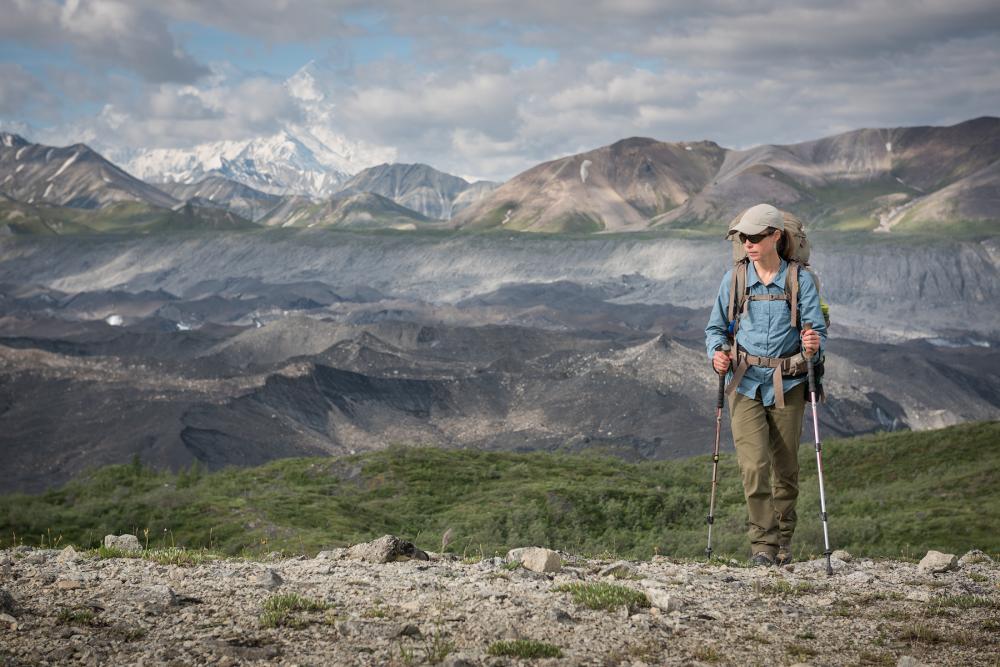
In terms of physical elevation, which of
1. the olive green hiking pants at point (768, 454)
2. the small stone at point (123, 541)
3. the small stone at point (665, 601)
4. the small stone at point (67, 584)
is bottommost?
the small stone at point (123, 541)

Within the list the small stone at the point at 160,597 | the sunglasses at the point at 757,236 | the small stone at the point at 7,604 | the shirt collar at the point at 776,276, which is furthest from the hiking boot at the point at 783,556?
the small stone at the point at 7,604

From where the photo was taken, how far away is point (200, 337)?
10406 cm

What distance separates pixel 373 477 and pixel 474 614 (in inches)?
1069

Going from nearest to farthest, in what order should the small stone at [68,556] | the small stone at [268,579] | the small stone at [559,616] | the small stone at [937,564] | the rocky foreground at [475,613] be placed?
the rocky foreground at [475,613] < the small stone at [559,616] < the small stone at [268,579] < the small stone at [68,556] < the small stone at [937,564]

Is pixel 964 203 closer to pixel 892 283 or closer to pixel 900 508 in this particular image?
pixel 892 283

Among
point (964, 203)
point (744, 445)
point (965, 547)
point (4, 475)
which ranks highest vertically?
point (964, 203)

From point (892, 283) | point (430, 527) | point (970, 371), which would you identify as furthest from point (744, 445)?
point (892, 283)

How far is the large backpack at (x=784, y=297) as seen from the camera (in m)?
9.45

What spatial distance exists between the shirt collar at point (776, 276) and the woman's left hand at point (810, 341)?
1.72ft

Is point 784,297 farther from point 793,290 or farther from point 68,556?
point 68,556

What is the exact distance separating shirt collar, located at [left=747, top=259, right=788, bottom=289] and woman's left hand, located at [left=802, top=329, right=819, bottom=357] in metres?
0.52

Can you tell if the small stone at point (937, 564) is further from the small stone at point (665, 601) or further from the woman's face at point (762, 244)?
the small stone at point (665, 601)

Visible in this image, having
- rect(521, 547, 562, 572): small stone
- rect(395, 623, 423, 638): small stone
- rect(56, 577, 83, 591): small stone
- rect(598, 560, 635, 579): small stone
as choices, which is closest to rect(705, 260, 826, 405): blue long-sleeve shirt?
rect(598, 560, 635, 579): small stone

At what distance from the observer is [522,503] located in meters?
27.9
